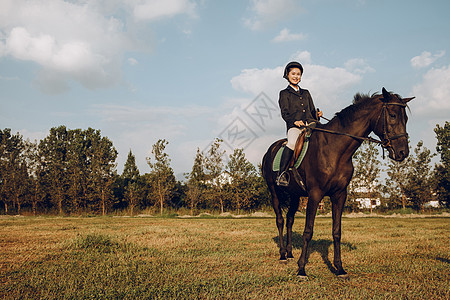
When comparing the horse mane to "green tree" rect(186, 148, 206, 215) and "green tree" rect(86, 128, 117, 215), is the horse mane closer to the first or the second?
"green tree" rect(186, 148, 206, 215)

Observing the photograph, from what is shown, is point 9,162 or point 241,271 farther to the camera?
point 9,162

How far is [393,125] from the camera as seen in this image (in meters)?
5.41

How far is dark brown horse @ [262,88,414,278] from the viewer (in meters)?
5.41

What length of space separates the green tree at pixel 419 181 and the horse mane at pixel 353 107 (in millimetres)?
33846

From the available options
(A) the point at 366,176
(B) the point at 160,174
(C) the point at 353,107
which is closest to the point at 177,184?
(B) the point at 160,174

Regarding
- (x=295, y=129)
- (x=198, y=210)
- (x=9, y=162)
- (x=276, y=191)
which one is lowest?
(x=198, y=210)

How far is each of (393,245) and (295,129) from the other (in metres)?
5.09

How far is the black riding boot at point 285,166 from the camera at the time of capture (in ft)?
21.4

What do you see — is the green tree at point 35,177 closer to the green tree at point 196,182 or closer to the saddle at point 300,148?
→ the green tree at point 196,182

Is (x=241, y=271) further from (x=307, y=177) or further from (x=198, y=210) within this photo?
(x=198, y=210)

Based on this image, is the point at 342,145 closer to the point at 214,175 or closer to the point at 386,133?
the point at 386,133

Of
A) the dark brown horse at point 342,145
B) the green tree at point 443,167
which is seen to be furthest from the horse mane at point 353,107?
the green tree at point 443,167

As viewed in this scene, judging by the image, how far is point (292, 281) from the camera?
16.6 feet

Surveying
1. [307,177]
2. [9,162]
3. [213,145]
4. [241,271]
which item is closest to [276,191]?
[307,177]
